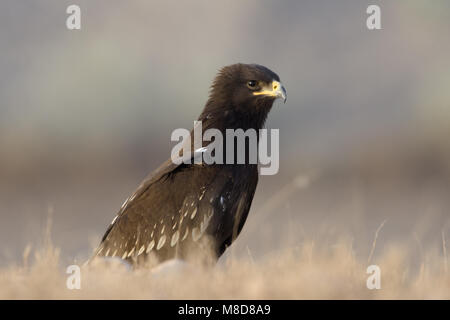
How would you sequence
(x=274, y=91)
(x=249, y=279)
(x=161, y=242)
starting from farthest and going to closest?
(x=274, y=91) < (x=161, y=242) < (x=249, y=279)

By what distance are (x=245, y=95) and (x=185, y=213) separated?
124 cm

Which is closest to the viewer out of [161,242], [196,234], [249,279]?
[249,279]

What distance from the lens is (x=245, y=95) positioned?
829 centimetres

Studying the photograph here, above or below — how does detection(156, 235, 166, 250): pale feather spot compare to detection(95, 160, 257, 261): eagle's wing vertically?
below

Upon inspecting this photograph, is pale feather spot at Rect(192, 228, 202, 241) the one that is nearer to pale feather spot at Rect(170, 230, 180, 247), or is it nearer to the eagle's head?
pale feather spot at Rect(170, 230, 180, 247)

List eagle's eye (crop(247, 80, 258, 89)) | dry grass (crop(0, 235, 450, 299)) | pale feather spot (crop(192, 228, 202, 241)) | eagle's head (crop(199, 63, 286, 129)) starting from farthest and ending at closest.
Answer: eagle's eye (crop(247, 80, 258, 89)), eagle's head (crop(199, 63, 286, 129)), pale feather spot (crop(192, 228, 202, 241)), dry grass (crop(0, 235, 450, 299))

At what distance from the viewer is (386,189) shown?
21.9m

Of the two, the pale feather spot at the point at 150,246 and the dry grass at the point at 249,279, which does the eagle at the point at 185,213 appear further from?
the dry grass at the point at 249,279


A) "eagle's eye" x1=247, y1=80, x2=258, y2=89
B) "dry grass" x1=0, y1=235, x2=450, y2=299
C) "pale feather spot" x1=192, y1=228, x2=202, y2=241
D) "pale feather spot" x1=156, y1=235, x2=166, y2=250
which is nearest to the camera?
"dry grass" x1=0, y1=235, x2=450, y2=299

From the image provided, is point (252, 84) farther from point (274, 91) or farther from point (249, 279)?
point (249, 279)

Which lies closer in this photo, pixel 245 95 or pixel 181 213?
pixel 181 213

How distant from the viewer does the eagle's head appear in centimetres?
820

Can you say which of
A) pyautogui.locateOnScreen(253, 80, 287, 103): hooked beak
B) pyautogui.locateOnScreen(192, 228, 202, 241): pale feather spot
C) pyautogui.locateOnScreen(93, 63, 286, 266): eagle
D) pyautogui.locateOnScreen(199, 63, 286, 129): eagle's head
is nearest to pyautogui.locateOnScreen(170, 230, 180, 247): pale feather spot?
pyautogui.locateOnScreen(93, 63, 286, 266): eagle

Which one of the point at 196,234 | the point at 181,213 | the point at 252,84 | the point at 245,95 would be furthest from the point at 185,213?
the point at 252,84
